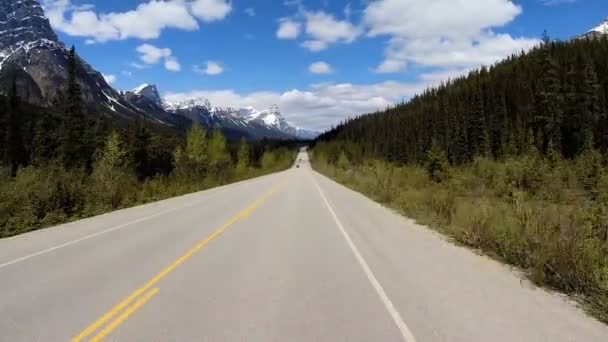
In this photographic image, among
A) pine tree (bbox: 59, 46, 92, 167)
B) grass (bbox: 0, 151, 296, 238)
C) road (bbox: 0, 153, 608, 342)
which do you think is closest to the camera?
road (bbox: 0, 153, 608, 342)

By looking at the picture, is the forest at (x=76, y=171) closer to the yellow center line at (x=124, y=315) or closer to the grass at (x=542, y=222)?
the yellow center line at (x=124, y=315)

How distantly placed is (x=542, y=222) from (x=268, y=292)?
18.3ft

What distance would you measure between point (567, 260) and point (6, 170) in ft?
55.8

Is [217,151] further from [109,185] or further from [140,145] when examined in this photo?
[109,185]

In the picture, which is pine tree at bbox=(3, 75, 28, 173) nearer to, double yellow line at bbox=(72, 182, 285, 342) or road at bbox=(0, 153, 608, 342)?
A: road at bbox=(0, 153, 608, 342)

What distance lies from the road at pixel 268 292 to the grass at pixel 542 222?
43 cm

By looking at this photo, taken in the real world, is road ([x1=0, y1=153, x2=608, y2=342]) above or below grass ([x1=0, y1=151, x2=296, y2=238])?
below

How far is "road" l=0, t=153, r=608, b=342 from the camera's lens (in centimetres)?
462

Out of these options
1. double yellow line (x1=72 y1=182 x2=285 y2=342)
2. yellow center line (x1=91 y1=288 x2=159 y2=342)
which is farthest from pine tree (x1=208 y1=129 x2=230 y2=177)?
yellow center line (x1=91 y1=288 x2=159 y2=342)

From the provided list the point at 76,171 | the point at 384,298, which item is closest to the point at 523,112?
the point at 76,171

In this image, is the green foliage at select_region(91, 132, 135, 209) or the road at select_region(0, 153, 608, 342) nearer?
the road at select_region(0, 153, 608, 342)

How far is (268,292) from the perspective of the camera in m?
6.11

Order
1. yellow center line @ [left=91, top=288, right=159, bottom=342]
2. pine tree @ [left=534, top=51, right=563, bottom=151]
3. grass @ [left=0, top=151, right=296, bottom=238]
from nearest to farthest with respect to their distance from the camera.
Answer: yellow center line @ [left=91, top=288, right=159, bottom=342] < grass @ [left=0, top=151, right=296, bottom=238] < pine tree @ [left=534, top=51, right=563, bottom=151]

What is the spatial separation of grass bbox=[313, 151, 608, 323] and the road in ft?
1.40
